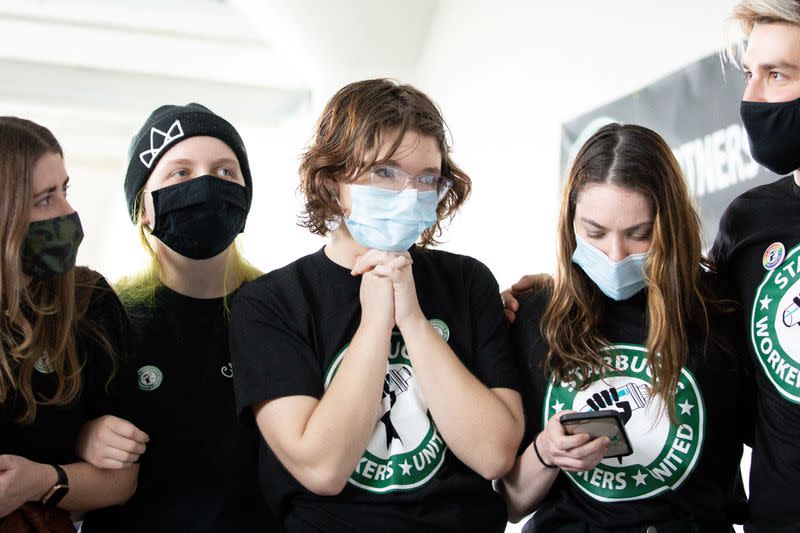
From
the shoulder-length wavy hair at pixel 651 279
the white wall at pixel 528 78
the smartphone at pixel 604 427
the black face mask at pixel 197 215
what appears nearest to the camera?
the smartphone at pixel 604 427

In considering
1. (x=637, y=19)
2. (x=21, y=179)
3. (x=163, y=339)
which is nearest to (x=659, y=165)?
(x=163, y=339)

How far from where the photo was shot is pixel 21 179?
178 centimetres

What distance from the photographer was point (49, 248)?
1805 mm

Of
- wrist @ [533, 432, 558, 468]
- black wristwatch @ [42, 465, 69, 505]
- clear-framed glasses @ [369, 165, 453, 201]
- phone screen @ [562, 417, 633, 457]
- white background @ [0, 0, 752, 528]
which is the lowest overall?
black wristwatch @ [42, 465, 69, 505]

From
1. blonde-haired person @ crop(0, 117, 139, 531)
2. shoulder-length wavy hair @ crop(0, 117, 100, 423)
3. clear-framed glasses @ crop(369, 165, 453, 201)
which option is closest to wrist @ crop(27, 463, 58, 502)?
blonde-haired person @ crop(0, 117, 139, 531)

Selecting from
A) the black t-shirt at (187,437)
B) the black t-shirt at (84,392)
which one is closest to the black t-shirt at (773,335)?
the black t-shirt at (187,437)

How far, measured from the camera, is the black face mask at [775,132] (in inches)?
72.2

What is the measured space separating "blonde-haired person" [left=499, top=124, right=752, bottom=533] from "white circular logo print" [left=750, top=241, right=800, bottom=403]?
9 cm

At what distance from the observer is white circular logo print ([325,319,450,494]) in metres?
1.73

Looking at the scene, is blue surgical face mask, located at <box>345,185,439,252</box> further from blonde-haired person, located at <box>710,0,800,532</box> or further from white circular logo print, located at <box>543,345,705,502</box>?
blonde-haired person, located at <box>710,0,800,532</box>

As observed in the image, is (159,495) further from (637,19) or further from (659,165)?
(637,19)

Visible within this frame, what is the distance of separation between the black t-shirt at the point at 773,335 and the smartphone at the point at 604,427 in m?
0.31

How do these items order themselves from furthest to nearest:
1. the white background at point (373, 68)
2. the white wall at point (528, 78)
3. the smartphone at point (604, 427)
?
the white background at point (373, 68) → the white wall at point (528, 78) → the smartphone at point (604, 427)

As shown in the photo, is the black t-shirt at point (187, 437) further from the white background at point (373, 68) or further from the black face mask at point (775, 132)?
the white background at point (373, 68)
